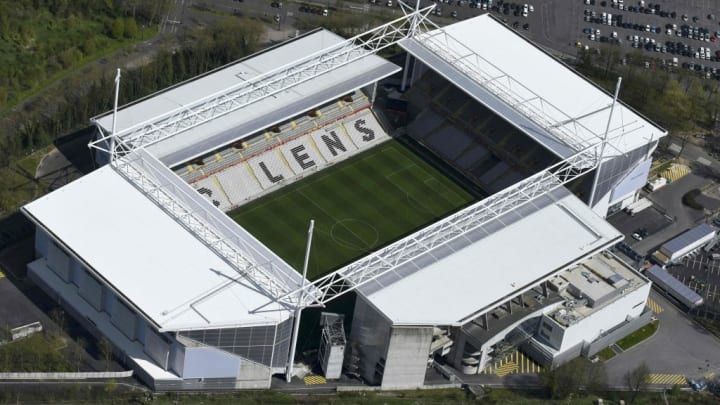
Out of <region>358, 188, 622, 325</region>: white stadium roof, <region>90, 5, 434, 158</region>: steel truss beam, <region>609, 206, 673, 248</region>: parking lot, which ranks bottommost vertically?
<region>609, 206, 673, 248</region>: parking lot

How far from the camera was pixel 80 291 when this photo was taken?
558 feet

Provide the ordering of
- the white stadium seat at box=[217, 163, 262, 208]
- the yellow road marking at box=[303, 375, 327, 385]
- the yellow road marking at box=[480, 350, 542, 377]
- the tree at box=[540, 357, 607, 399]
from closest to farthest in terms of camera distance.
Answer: the yellow road marking at box=[303, 375, 327, 385] < the tree at box=[540, 357, 607, 399] < the yellow road marking at box=[480, 350, 542, 377] < the white stadium seat at box=[217, 163, 262, 208]

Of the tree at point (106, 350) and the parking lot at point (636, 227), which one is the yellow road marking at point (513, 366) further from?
the tree at point (106, 350)

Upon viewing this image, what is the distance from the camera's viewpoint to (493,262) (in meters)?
173

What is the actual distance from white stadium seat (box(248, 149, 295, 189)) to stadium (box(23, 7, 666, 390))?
0.23 meters

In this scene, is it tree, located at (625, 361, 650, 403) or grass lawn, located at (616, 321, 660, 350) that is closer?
tree, located at (625, 361, 650, 403)

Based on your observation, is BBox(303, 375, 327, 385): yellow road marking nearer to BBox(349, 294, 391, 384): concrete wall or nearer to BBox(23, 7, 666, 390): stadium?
BBox(23, 7, 666, 390): stadium

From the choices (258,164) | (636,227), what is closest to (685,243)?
(636,227)

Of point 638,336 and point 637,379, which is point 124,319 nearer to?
point 637,379

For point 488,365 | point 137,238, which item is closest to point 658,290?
point 488,365

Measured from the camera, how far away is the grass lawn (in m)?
179

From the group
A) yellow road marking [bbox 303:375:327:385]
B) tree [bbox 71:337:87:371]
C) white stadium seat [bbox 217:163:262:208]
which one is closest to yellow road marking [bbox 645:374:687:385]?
yellow road marking [bbox 303:375:327:385]

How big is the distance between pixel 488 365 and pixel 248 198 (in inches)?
1653

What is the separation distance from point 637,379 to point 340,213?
47.3 meters
